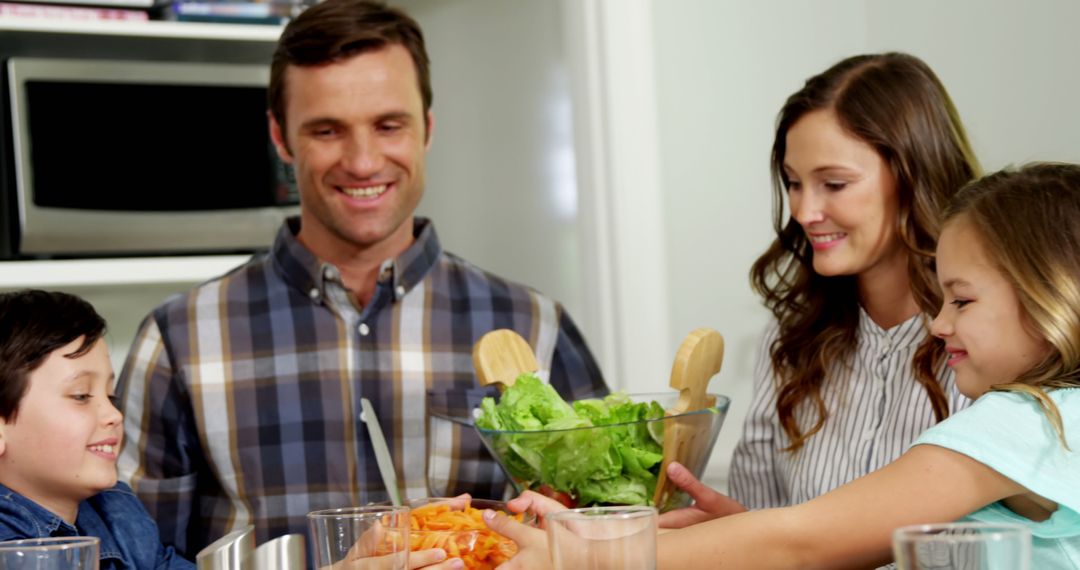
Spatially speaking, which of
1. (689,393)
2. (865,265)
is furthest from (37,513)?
(865,265)

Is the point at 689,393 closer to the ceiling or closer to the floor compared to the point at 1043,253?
closer to the floor

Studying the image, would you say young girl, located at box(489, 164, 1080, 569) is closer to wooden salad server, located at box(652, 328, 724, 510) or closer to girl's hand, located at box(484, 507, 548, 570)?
girl's hand, located at box(484, 507, 548, 570)

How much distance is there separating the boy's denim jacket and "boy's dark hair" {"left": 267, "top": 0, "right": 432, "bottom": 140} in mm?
674

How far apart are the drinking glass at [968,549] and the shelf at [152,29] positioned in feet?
6.48

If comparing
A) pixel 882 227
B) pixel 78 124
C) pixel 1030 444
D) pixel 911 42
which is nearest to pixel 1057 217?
pixel 1030 444

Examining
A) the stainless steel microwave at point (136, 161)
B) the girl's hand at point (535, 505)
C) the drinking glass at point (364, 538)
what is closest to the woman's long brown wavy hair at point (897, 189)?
the girl's hand at point (535, 505)

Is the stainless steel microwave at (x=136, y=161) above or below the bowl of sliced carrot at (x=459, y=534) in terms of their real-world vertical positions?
above

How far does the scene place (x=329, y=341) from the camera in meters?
1.86

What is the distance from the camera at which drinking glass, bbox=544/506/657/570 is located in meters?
0.88

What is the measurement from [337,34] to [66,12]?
79cm

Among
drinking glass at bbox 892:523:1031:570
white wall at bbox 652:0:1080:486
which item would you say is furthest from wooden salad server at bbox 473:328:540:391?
white wall at bbox 652:0:1080:486

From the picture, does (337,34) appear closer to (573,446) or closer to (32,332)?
(32,332)

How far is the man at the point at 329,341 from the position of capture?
71.3 inches

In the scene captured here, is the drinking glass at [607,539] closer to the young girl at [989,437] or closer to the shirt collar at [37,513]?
the young girl at [989,437]
